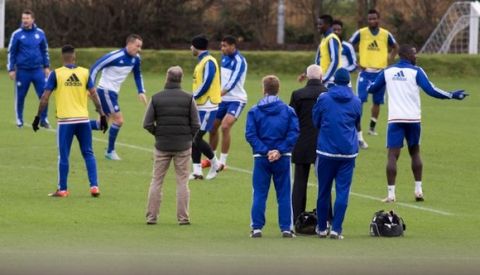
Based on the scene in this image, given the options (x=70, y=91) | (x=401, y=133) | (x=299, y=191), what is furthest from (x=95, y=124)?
(x=299, y=191)

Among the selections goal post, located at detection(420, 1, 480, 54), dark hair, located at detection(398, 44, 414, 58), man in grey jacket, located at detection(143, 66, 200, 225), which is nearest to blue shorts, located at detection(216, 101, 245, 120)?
dark hair, located at detection(398, 44, 414, 58)

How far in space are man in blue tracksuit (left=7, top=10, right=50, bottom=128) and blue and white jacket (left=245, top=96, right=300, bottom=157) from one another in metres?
13.5

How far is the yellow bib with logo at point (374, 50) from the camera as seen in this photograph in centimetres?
2886

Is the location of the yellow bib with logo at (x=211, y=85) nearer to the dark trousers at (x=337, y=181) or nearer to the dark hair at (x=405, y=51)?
the dark hair at (x=405, y=51)

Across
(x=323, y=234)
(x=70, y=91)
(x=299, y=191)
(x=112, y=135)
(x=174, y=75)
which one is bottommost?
(x=323, y=234)

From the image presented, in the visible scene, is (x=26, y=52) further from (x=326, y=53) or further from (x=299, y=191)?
(x=299, y=191)

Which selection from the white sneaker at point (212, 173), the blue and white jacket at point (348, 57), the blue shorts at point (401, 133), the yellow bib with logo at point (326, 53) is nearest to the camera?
the blue shorts at point (401, 133)

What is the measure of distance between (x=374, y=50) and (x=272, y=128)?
12448mm

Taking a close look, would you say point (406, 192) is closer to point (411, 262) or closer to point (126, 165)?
point (126, 165)

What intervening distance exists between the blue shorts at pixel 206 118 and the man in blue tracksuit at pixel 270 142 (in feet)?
19.6

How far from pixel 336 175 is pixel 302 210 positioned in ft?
4.15

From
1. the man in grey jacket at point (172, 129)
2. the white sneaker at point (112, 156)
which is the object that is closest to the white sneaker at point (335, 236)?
the man in grey jacket at point (172, 129)

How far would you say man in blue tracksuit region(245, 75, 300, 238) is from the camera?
16875 millimetres

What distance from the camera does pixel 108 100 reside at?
2502 centimetres
